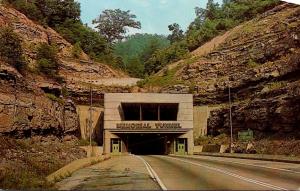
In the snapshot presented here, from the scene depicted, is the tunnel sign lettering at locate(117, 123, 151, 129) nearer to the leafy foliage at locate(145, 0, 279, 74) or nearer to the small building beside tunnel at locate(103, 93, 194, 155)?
the small building beside tunnel at locate(103, 93, 194, 155)

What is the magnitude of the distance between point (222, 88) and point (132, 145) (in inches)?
666

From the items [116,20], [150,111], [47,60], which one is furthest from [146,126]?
[116,20]

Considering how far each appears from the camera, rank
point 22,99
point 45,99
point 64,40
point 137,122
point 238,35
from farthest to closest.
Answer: point 238,35, point 64,40, point 137,122, point 45,99, point 22,99

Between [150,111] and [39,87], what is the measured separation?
61.1 feet

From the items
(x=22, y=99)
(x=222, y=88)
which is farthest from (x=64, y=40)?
(x=22, y=99)

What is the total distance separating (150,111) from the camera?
71.0 m

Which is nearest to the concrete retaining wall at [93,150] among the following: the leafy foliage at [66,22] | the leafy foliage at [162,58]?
the leafy foliage at [66,22]

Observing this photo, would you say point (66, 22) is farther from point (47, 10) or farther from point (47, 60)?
point (47, 60)

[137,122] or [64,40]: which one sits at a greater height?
[64,40]

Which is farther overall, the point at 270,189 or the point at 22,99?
the point at 22,99

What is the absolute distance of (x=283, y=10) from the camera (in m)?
89.6

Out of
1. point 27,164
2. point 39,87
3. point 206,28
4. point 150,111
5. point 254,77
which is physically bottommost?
point 27,164

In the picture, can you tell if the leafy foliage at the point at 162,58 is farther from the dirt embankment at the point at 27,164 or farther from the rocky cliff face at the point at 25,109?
the rocky cliff face at the point at 25,109

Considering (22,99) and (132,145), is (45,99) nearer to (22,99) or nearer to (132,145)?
(22,99)
